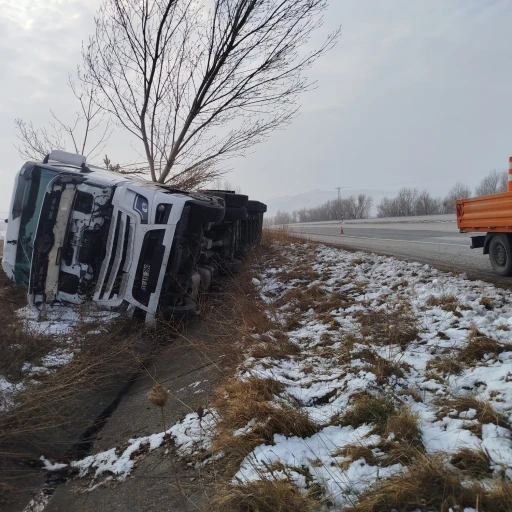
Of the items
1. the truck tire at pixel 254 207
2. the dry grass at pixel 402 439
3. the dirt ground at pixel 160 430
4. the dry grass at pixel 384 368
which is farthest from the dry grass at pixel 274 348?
the truck tire at pixel 254 207

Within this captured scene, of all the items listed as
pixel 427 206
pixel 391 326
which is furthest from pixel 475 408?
pixel 427 206

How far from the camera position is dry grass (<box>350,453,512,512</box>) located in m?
2.06

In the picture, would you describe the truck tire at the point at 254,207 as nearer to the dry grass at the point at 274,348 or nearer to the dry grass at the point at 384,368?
the dry grass at the point at 274,348

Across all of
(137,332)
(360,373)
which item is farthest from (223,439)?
(137,332)

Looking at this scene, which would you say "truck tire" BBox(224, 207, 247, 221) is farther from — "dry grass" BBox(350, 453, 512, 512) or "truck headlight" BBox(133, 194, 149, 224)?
"dry grass" BBox(350, 453, 512, 512)

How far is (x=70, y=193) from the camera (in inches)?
210

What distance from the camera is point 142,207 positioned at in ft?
17.5

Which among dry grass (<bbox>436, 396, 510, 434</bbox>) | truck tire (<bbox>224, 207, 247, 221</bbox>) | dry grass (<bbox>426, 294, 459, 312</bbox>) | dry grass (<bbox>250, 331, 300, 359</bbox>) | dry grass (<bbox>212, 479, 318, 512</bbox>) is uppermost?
truck tire (<bbox>224, 207, 247, 221</bbox>)

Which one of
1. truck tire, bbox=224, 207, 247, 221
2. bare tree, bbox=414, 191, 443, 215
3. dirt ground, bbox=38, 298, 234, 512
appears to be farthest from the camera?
bare tree, bbox=414, 191, 443, 215

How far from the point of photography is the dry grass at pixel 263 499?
7.36ft

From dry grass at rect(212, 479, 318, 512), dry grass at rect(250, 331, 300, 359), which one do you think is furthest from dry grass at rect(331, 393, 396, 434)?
dry grass at rect(250, 331, 300, 359)

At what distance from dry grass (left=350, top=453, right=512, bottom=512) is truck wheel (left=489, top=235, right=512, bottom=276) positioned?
559 centimetres

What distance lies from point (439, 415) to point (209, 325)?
134 inches

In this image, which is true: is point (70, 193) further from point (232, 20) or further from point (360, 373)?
point (232, 20)
